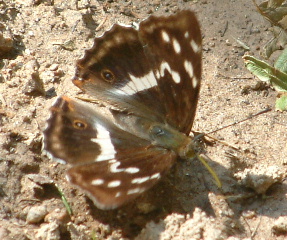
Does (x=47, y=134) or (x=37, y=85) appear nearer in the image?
(x=47, y=134)

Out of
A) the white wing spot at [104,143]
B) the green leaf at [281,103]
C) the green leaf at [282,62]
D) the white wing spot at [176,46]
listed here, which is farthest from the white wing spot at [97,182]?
the green leaf at [282,62]

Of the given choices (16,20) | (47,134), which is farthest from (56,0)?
(47,134)

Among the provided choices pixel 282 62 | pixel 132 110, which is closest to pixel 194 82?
pixel 132 110

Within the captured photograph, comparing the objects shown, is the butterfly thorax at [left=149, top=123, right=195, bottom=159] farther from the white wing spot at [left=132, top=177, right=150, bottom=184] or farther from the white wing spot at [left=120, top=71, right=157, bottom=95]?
the white wing spot at [left=132, top=177, right=150, bottom=184]

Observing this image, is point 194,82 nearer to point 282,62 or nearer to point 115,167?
point 115,167

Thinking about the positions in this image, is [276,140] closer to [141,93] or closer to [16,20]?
[141,93]

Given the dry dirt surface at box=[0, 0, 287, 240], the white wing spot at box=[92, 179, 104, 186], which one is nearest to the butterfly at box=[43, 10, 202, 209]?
the white wing spot at box=[92, 179, 104, 186]
